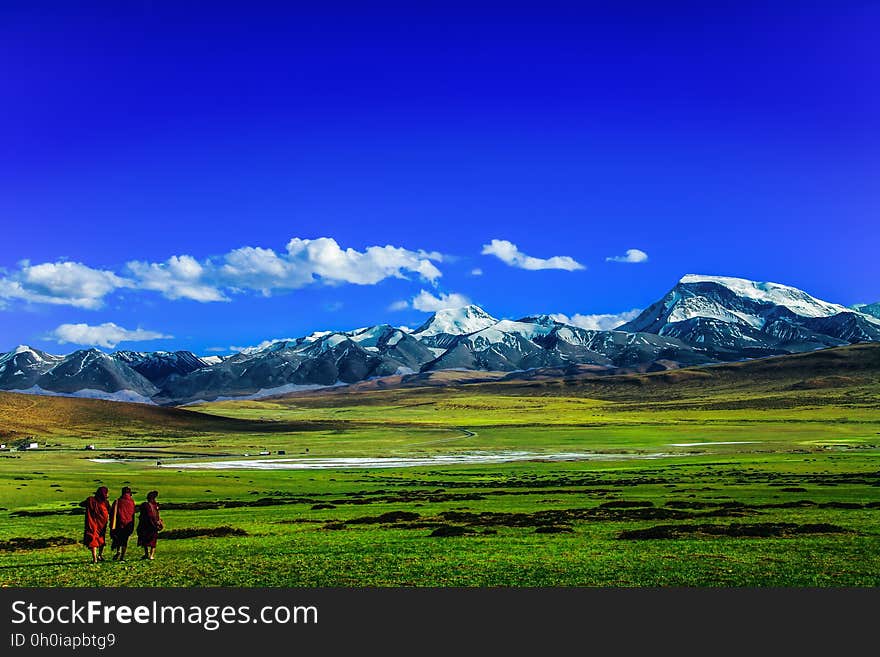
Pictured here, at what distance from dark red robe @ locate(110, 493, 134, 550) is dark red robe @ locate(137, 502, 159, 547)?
512 millimetres

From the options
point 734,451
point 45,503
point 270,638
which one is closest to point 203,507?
point 45,503

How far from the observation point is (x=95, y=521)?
3338cm

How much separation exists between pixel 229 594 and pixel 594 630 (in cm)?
1274

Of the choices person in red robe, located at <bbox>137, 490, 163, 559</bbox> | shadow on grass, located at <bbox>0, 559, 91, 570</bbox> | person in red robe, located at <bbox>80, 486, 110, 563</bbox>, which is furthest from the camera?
person in red robe, located at <bbox>137, 490, 163, 559</bbox>

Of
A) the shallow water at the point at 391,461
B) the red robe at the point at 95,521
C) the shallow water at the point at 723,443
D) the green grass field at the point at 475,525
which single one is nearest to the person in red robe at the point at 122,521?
the red robe at the point at 95,521

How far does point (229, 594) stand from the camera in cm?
2748

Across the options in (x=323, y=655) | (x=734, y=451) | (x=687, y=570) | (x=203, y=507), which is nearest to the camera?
(x=323, y=655)

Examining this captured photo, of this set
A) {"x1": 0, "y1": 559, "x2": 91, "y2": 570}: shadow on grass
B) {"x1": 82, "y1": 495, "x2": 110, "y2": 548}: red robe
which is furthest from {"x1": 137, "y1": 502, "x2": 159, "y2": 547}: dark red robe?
{"x1": 0, "y1": 559, "x2": 91, "y2": 570}: shadow on grass

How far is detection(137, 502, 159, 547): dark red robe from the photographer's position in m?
33.5

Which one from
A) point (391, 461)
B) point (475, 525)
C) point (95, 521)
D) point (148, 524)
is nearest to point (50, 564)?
point (95, 521)

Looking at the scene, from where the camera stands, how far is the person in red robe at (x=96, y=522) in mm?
33156

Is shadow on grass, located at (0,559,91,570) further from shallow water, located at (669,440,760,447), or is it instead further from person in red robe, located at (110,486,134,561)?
shallow water, located at (669,440,760,447)

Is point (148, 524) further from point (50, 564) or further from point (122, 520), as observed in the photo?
point (50, 564)

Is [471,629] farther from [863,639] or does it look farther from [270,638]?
[863,639]
